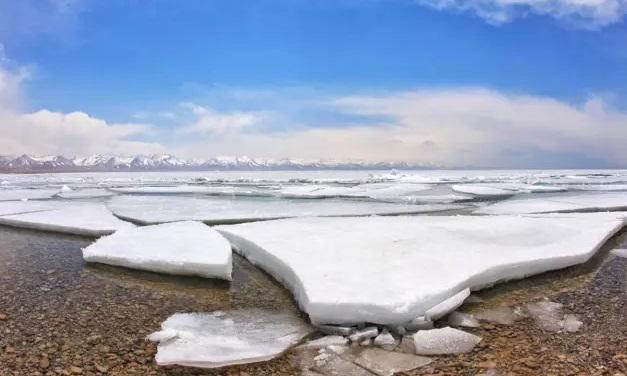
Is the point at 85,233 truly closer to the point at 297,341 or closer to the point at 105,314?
the point at 105,314

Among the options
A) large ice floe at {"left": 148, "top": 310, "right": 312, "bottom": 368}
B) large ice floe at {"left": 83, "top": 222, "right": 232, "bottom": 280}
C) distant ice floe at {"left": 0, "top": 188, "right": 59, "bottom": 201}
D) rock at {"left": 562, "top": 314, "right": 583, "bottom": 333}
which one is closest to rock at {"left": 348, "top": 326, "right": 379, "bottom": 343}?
large ice floe at {"left": 148, "top": 310, "right": 312, "bottom": 368}

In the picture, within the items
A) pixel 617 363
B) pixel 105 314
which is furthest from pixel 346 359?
pixel 105 314

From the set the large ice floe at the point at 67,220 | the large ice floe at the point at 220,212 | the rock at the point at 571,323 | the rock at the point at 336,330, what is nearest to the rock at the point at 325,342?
the rock at the point at 336,330

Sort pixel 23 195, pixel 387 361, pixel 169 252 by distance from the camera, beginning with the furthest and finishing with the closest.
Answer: pixel 23 195
pixel 169 252
pixel 387 361

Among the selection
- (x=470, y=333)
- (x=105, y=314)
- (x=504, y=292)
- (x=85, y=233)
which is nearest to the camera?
(x=470, y=333)

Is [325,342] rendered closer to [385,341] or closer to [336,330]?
[336,330]

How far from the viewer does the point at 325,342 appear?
13.0ft

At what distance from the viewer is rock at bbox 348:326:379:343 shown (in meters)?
3.98

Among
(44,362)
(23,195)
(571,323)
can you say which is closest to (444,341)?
(571,323)

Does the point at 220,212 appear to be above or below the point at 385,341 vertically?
above

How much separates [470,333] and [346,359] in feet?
4.41

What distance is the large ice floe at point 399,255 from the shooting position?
14.3ft

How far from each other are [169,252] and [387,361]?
4139 mm

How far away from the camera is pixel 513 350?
385cm
